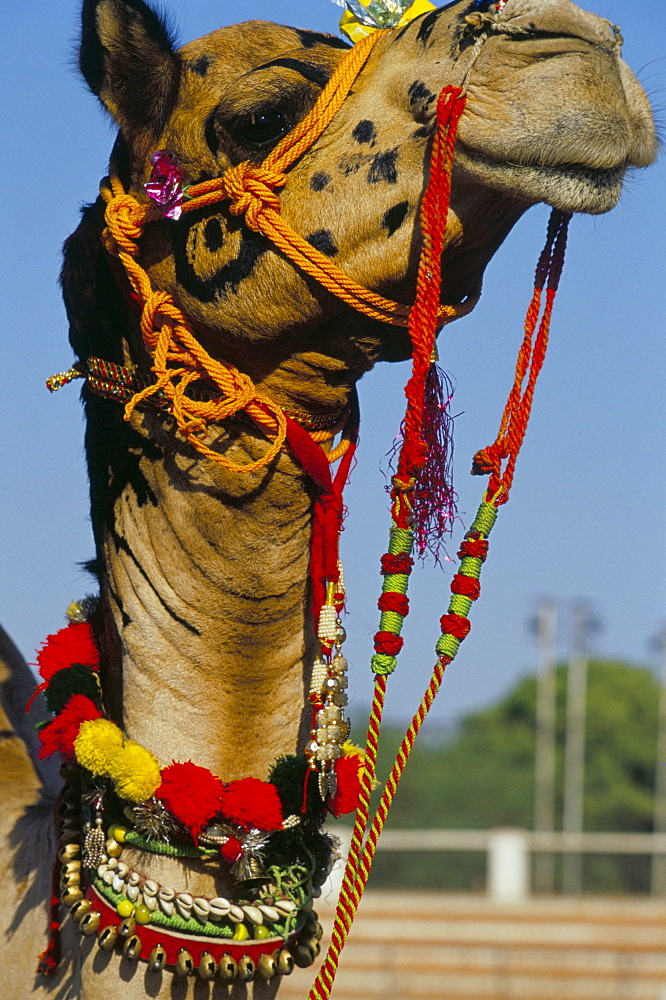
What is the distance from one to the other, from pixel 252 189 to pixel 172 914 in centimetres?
141

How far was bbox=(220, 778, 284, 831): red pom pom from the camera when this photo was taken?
2.50 meters

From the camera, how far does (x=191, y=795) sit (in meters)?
2.47

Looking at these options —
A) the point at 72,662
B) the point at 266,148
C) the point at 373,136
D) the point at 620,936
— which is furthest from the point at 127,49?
the point at 620,936

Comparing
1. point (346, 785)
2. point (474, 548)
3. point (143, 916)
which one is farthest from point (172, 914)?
point (474, 548)

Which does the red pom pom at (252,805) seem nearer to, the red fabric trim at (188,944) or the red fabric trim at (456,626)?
the red fabric trim at (188,944)

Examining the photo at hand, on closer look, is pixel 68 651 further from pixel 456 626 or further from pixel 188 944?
pixel 456 626

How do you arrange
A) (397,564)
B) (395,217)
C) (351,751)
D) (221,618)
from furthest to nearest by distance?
1. (351,751)
2. (221,618)
3. (397,564)
4. (395,217)

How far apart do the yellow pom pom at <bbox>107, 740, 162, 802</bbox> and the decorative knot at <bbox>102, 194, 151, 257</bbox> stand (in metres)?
1.02

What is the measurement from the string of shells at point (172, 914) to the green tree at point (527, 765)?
34.1 m

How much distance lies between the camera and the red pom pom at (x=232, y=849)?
8.23 ft

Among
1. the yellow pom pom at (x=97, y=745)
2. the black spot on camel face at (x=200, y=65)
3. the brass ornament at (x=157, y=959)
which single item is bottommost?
the brass ornament at (x=157, y=959)

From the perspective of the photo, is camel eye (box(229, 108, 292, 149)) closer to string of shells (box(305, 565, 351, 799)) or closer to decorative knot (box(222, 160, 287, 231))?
decorative knot (box(222, 160, 287, 231))

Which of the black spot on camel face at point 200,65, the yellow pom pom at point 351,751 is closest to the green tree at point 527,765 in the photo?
the yellow pom pom at point 351,751

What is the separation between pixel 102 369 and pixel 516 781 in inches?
1919
